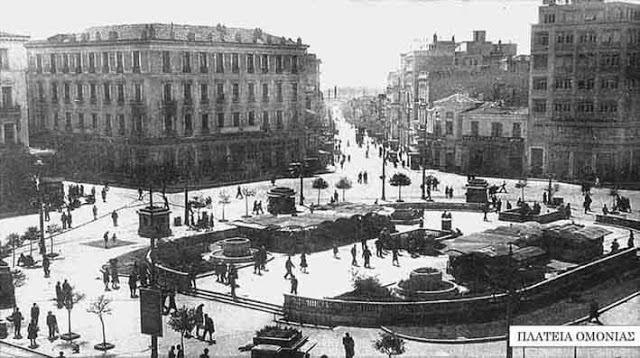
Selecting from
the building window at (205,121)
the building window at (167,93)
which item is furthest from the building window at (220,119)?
the building window at (167,93)

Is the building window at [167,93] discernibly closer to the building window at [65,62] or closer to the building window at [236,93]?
the building window at [236,93]

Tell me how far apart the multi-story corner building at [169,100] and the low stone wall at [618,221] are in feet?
104

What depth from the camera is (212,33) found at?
67.9 meters

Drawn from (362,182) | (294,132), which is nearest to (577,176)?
(362,182)

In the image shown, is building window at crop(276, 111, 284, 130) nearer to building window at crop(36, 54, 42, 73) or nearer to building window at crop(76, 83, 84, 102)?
building window at crop(76, 83, 84, 102)

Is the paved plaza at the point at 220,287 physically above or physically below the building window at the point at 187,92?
below

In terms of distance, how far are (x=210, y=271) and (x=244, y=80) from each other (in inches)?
1505

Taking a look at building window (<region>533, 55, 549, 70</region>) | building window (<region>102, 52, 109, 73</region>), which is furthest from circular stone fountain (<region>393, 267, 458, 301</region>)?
building window (<region>102, 52, 109, 73</region>)

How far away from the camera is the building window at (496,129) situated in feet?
229

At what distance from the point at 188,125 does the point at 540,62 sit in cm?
3225

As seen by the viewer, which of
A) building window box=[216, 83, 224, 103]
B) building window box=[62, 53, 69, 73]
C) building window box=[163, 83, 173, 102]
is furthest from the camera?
building window box=[216, 83, 224, 103]

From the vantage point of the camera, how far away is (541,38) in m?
65.1

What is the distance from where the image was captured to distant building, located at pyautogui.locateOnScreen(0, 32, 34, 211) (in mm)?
50844

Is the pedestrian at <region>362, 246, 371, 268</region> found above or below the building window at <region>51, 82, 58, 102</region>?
below
